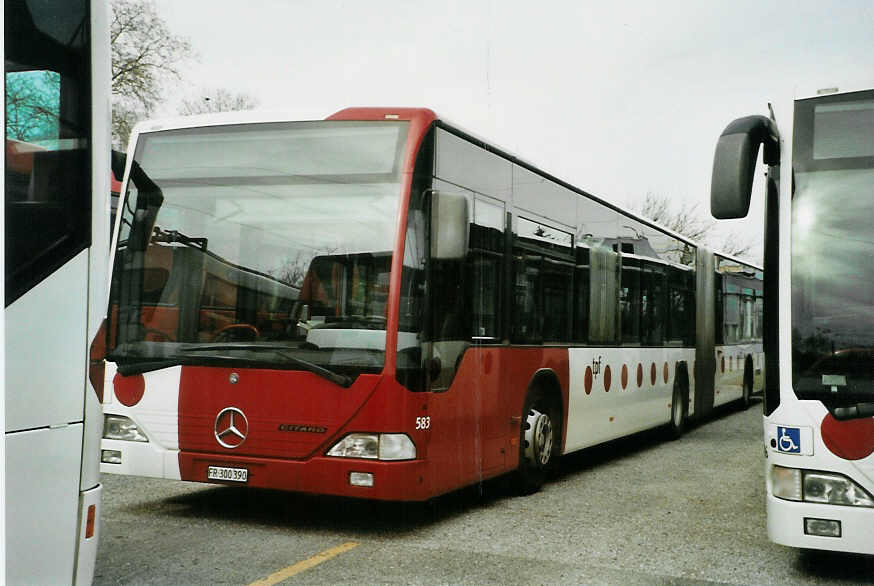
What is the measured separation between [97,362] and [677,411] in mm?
12624

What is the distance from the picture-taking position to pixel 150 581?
19.8 feet

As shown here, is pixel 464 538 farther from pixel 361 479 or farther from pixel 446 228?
pixel 446 228

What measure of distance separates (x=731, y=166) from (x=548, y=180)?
4.60 metres

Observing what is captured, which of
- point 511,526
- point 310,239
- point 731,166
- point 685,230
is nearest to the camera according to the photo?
point 731,166

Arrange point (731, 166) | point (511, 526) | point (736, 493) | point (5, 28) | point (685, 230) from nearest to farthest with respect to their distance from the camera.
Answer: point (5, 28) < point (731, 166) < point (511, 526) < point (736, 493) < point (685, 230)

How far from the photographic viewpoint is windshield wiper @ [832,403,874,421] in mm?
6027

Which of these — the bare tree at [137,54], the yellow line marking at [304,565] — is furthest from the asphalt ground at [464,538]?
the bare tree at [137,54]

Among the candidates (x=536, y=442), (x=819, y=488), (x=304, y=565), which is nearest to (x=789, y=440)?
(x=819, y=488)

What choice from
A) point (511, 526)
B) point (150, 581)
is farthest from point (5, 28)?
point (511, 526)

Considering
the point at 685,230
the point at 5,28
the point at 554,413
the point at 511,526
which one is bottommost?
the point at 511,526

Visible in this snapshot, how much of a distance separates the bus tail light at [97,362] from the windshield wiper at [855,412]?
163 inches

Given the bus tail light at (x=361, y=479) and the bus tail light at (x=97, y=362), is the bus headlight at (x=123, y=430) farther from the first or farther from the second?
the bus tail light at (x=97, y=362)

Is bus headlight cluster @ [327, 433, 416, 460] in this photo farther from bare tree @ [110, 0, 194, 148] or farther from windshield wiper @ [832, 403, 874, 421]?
bare tree @ [110, 0, 194, 148]

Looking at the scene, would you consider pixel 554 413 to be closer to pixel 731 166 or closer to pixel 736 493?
pixel 736 493
